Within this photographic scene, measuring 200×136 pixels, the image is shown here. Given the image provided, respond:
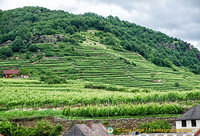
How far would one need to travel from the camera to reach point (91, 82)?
7025 cm

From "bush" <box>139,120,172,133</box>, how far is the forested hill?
61432 millimetres

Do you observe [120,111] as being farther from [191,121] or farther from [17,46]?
[17,46]

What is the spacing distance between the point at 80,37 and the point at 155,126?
7780cm

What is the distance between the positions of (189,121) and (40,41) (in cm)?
7334

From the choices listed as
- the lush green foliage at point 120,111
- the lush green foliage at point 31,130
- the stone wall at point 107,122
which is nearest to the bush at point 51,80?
the lush green foliage at point 120,111

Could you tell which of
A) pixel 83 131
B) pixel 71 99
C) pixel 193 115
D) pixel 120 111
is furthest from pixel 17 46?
pixel 193 115

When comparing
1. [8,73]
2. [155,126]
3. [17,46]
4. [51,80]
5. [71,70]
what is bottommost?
[155,126]

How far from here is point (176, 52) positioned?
138 m

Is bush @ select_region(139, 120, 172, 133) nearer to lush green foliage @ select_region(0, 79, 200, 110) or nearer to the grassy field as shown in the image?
the grassy field

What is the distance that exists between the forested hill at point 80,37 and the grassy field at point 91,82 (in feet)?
18.1

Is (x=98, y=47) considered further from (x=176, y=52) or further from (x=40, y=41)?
(x=176, y=52)

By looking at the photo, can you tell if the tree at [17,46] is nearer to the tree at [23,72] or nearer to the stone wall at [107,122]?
the tree at [23,72]

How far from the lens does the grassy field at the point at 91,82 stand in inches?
1758

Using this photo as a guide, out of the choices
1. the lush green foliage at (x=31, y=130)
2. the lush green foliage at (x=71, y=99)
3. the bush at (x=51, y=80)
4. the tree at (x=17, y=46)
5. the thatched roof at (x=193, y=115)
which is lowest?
the lush green foliage at (x=31, y=130)
